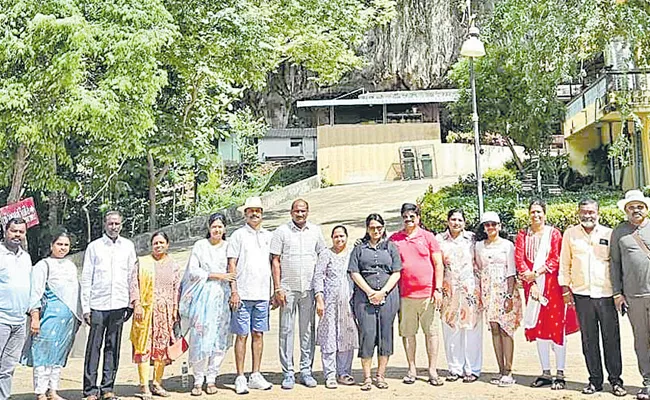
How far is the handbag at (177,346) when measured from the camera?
5.58 m

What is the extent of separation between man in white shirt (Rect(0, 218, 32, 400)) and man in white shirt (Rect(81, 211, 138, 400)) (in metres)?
0.45

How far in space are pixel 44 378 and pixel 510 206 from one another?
951cm

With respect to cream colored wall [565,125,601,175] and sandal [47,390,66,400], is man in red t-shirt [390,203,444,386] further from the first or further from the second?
cream colored wall [565,125,601,175]

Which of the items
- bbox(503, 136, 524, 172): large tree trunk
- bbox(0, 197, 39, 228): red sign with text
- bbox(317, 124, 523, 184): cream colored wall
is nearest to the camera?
bbox(0, 197, 39, 228): red sign with text

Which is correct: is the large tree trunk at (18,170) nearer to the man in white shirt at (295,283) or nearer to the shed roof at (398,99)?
the man in white shirt at (295,283)

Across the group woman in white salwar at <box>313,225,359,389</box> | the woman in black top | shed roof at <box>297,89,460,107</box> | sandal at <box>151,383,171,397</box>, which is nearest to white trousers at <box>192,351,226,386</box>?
sandal at <box>151,383,171,397</box>

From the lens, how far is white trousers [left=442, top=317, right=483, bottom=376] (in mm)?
5898

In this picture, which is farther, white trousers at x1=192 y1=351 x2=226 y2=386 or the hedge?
the hedge

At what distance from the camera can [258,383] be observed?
5754mm

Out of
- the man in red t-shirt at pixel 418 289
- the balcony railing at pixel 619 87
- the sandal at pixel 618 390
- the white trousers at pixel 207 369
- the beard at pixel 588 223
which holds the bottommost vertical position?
the sandal at pixel 618 390

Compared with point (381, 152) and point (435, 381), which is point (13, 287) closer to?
point (435, 381)

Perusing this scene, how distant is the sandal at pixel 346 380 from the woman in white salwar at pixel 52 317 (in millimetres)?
2156

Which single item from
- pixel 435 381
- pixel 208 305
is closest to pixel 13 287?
pixel 208 305

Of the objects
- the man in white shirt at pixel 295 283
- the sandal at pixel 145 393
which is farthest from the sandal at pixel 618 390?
the sandal at pixel 145 393
